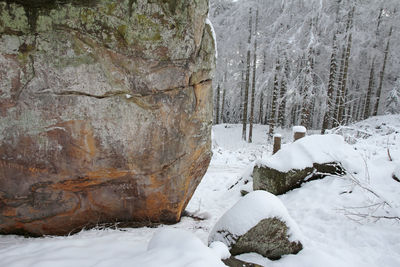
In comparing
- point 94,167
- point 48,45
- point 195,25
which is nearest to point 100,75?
point 48,45

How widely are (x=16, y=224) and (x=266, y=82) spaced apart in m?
12.5

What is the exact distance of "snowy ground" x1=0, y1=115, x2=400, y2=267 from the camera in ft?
8.16

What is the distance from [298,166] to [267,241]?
2311mm

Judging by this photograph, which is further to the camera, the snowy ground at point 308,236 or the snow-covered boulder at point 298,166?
the snow-covered boulder at point 298,166

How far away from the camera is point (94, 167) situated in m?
3.36

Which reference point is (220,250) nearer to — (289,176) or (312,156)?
(289,176)

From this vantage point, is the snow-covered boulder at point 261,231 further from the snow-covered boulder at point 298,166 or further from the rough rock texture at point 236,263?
the snow-covered boulder at point 298,166

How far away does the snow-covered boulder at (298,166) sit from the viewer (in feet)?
16.2

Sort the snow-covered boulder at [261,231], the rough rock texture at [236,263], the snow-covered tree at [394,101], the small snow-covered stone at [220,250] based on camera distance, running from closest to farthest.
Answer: the small snow-covered stone at [220,250], the rough rock texture at [236,263], the snow-covered boulder at [261,231], the snow-covered tree at [394,101]

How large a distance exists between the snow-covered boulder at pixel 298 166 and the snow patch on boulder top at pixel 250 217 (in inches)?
68.5

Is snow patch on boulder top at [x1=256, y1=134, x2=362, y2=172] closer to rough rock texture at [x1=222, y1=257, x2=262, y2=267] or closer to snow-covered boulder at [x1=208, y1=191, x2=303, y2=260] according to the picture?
snow-covered boulder at [x1=208, y1=191, x2=303, y2=260]

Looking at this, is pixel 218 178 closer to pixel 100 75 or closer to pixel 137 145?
pixel 137 145

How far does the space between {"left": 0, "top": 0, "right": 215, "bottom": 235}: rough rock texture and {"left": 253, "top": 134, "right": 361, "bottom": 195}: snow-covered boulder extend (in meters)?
2.16

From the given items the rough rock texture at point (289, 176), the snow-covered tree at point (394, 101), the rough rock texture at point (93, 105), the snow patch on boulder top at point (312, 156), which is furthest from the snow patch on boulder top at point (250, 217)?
the snow-covered tree at point (394, 101)
